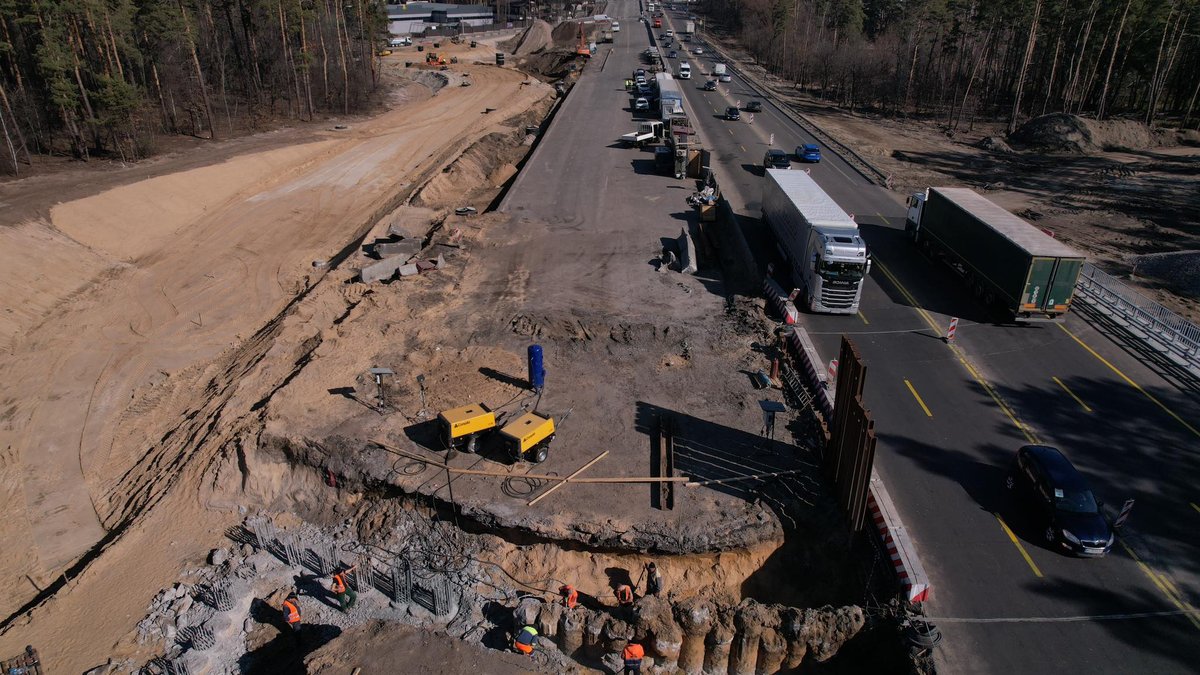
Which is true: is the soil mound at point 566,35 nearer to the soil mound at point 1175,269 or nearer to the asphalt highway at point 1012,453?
the asphalt highway at point 1012,453

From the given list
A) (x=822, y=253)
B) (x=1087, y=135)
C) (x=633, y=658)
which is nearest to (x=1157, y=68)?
(x=1087, y=135)

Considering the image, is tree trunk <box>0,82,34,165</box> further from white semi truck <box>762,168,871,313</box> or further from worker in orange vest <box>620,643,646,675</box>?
worker in orange vest <box>620,643,646,675</box>

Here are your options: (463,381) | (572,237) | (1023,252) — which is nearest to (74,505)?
(463,381)

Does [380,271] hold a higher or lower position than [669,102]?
lower

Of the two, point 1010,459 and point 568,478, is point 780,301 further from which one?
point 568,478

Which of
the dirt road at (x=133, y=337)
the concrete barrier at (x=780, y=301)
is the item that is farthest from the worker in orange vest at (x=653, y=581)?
the concrete barrier at (x=780, y=301)

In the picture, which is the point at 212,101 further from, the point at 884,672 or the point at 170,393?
the point at 884,672
